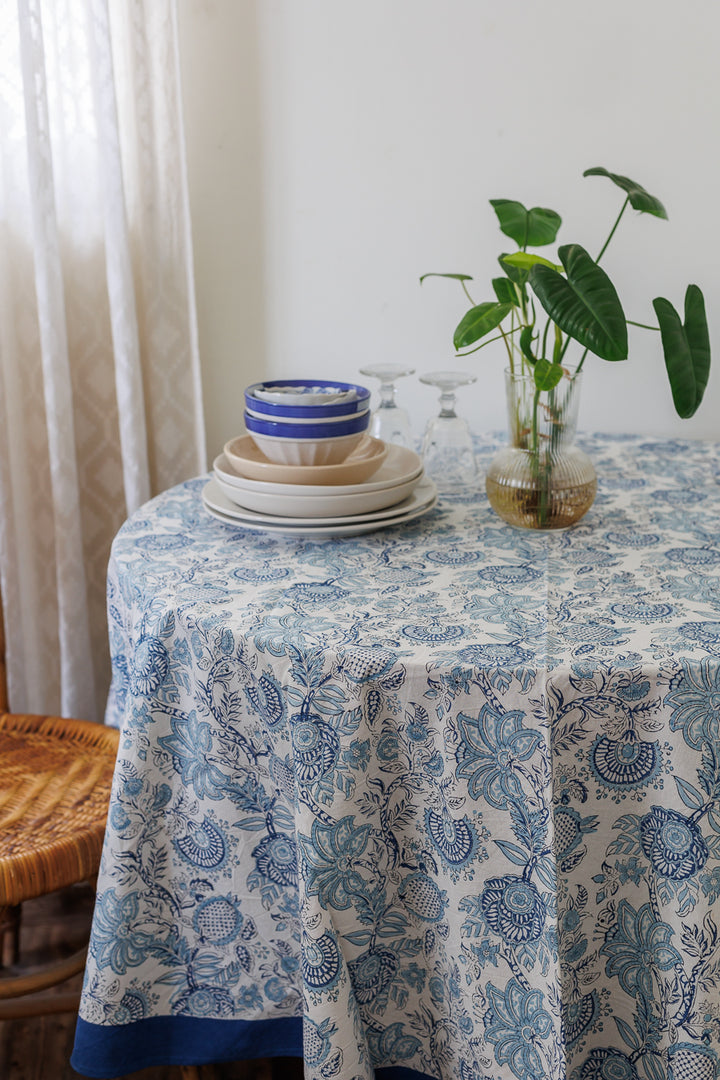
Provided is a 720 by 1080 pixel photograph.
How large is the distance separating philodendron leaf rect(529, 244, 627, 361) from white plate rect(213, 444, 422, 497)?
31 cm

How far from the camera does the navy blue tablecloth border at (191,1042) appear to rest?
1027mm

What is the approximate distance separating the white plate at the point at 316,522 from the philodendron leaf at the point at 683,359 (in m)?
0.33

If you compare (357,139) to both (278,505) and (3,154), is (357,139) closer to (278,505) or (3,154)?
(3,154)

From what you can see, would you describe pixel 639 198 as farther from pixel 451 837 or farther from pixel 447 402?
pixel 451 837

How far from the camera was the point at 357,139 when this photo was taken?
1.68 m

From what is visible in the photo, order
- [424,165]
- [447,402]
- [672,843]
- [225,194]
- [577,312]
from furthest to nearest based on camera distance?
[225,194], [424,165], [447,402], [577,312], [672,843]

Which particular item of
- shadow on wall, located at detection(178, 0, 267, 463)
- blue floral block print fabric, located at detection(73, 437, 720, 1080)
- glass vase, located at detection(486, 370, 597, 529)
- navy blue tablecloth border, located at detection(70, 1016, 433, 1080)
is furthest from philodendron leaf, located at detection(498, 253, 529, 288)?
navy blue tablecloth border, located at detection(70, 1016, 433, 1080)

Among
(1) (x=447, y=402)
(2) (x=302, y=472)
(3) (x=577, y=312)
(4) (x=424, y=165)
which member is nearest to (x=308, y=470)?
(2) (x=302, y=472)

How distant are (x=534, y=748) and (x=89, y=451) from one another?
1.23 metres

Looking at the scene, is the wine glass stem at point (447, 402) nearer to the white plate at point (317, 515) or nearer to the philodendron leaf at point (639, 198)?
the white plate at point (317, 515)

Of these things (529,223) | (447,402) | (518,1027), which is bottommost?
(518,1027)

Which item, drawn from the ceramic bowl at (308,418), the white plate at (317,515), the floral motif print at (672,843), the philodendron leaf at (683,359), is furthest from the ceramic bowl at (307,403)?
the floral motif print at (672,843)

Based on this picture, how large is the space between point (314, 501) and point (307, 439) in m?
0.08

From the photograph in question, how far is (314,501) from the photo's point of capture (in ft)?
3.76
